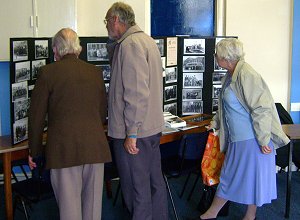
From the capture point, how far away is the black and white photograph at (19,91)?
3.12 meters

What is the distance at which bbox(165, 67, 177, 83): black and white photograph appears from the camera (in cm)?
423

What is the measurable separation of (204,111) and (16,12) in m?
2.03

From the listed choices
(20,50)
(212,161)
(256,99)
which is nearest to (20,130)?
(20,50)

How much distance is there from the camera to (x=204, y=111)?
4.59m

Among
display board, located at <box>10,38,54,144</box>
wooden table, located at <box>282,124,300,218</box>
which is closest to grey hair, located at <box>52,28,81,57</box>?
display board, located at <box>10,38,54,144</box>

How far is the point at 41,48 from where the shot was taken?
3416mm

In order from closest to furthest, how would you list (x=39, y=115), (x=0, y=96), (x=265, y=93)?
(x=39, y=115) < (x=265, y=93) < (x=0, y=96)

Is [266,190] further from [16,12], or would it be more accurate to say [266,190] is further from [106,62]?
[16,12]

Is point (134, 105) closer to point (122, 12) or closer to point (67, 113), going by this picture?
point (67, 113)

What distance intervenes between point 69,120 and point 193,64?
205 centimetres

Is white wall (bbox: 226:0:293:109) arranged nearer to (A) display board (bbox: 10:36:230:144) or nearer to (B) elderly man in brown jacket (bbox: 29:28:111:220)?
(A) display board (bbox: 10:36:230:144)

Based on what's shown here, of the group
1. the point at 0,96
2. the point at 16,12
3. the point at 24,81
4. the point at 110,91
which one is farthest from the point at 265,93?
the point at 0,96

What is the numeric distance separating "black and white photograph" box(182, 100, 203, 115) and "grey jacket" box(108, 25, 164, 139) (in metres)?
1.62

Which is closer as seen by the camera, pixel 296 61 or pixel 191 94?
pixel 191 94
